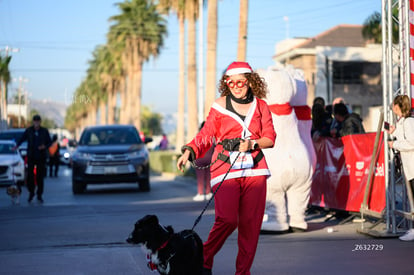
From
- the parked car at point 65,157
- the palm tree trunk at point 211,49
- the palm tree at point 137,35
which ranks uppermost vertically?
the palm tree at point 137,35

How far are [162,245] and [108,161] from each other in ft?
45.9

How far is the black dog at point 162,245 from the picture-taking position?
17.1 ft

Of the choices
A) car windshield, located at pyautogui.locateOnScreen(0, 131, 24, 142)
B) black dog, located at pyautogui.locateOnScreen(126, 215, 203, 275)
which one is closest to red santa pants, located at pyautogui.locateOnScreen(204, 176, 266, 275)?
black dog, located at pyautogui.locateOnScreen(126, 215, 203, 275)

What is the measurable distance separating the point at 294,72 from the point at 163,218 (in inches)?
139

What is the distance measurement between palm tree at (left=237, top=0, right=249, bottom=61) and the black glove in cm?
2055

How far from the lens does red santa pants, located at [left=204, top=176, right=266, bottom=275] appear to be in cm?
591

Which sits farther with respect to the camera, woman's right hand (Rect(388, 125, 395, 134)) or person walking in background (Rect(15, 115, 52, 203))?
person walking in background (Rect(15, 115, 52, 203))

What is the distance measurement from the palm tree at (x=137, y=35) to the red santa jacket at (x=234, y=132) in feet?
159

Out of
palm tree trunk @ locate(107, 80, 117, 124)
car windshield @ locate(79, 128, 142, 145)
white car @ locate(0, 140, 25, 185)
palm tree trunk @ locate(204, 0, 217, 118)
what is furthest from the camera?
palm tree trunk @ locate(107, 80, 117, 124)

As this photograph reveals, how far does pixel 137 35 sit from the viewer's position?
57.8 metres

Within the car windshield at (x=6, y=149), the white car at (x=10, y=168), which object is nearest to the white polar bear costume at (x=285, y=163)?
the white car at (x=10, y=168)

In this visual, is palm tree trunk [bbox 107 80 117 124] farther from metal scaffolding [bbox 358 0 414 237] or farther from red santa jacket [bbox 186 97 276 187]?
red santa jacket [bbox 186 97 276 187]

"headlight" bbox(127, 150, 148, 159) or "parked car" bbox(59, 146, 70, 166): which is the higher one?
"headlight" bbox(127, 150, 148, 159)

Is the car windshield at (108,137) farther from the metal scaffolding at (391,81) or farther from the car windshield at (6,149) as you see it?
the metal scaffolding at (391,81)
